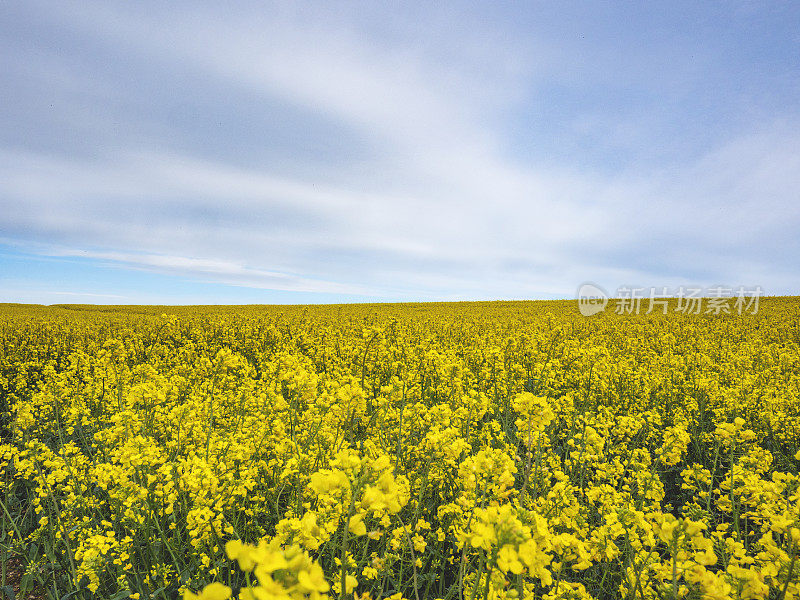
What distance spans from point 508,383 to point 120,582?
5.29 m

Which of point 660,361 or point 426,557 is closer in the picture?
point 426,557

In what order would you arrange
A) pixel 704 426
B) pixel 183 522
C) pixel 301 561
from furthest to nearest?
pixel 704 426 → pixel 183 522 → pixel 301 561

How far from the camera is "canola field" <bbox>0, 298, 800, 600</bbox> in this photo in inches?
62.3

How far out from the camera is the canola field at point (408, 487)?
1582mm

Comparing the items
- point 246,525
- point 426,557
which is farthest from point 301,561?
point 246,525

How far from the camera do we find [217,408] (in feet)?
16.5

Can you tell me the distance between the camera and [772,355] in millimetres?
8953

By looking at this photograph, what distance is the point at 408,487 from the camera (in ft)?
9.32

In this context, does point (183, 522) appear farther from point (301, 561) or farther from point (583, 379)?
point (583, 379)

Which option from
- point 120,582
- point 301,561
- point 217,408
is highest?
point 301,561

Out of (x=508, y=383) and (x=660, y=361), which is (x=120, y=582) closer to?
(x=508, y=383)

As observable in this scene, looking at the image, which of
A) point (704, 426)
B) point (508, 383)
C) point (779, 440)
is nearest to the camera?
point (779, 440)

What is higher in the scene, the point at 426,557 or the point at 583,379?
the point at 583,379

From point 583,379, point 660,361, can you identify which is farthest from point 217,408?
point 660,361
